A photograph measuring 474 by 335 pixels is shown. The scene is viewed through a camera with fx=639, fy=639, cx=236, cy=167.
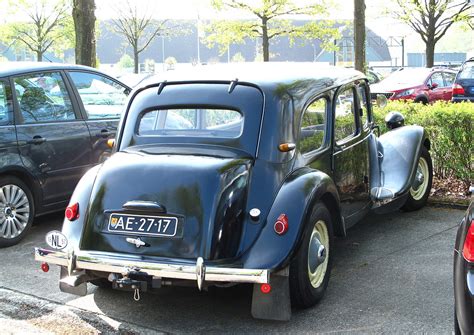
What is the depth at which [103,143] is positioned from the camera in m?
7.36

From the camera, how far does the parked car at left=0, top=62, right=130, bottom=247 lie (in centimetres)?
644

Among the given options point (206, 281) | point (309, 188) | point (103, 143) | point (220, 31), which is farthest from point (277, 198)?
point (220, 31)

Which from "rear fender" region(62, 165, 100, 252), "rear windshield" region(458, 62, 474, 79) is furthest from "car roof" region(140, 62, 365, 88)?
"rear windshield" region(458, 62, 474, 79)

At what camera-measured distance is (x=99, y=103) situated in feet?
24.8

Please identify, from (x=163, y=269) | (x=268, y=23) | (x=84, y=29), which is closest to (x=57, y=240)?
(x=163, y=269)

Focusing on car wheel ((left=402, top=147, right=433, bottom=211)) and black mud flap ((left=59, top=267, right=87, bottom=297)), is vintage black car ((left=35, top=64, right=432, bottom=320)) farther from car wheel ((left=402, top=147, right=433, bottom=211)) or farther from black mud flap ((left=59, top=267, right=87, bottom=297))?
car wheel ((left=402, top=147, right=433, bottom=211))

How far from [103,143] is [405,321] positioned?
4.26 m

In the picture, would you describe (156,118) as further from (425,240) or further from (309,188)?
(425,240)

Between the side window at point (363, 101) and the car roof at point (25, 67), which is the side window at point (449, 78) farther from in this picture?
the car roof at point (25, 67)

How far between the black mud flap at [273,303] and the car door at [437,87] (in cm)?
1545

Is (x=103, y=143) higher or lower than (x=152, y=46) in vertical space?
lower

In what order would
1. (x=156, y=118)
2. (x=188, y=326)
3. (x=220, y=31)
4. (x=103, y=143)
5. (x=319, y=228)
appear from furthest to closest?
(x=220, y=31), (x=103, y=143), (x=156, y=118), (x=319, y=228), (x=188, y=326)

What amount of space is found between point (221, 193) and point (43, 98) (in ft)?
11.3

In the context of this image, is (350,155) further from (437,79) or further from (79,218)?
(437,79)
